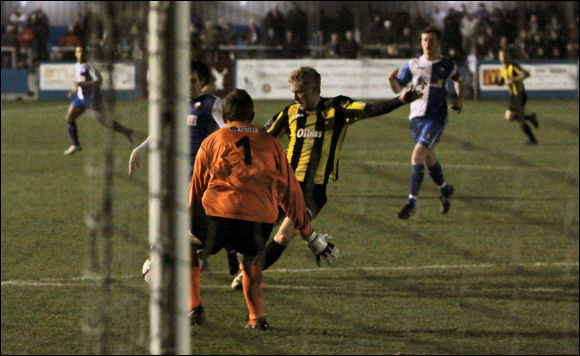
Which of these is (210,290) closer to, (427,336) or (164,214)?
(427,336)

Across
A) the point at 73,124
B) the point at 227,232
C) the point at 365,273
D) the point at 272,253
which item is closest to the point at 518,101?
the point at 73,124

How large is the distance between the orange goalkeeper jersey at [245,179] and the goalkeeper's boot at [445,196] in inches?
296

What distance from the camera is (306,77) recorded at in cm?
282

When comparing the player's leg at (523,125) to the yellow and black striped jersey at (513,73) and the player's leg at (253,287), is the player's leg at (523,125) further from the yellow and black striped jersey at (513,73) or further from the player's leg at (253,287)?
the player's leg at (253,287)

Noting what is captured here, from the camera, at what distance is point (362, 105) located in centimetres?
323

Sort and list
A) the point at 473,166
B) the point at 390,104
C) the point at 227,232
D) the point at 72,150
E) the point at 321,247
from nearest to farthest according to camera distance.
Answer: the point at 390,104, the point at 321,247, the point at 227,232, the point at 473,166, the point at 72,150

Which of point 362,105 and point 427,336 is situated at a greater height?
point 362,105

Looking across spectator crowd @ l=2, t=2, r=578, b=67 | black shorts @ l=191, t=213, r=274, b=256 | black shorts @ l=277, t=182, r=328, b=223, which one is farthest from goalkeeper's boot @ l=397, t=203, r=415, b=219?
spectator crowd @ l=2, t=2, r=578, b=67

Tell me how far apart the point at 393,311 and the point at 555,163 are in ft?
28.8

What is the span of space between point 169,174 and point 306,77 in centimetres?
66

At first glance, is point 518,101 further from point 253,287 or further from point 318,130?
point 318,130

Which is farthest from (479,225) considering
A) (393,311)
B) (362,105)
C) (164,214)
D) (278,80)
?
(278,80)

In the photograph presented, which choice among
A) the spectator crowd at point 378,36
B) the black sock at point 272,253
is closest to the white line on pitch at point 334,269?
the black sock at point 272,253

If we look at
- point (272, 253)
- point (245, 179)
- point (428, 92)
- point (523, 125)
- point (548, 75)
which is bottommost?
point (523, 125)
